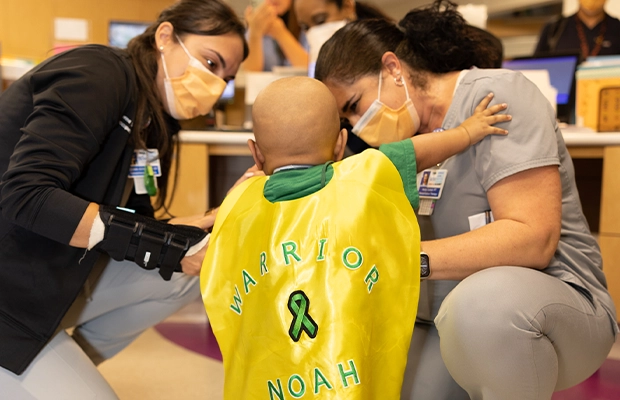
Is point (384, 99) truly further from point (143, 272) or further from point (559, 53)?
point (559, 53)

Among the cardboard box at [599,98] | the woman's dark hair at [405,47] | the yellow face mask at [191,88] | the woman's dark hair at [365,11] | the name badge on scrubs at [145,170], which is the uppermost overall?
the woman's dark hair at [365,11]

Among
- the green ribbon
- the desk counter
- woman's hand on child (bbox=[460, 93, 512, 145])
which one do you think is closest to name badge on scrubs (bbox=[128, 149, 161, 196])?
the green ribbon

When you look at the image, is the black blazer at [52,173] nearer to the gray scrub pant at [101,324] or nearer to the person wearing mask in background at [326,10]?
the gray scrub pant at [101,324]

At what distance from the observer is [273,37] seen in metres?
3.12

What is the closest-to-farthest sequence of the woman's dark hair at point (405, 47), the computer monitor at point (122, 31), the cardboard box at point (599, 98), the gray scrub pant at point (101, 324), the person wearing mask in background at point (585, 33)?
the gray scrub pant at point (101, 324), the woman's dark hair at point (405, 47), the cardboard box at point (599, 98), the person wearing mask in background at point (585, 33), the computer monitor at point (122, 31)

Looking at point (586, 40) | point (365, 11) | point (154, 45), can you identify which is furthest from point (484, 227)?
point (586, 40)

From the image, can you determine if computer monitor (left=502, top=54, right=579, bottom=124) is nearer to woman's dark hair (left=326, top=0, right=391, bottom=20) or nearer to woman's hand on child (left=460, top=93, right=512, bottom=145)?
woman's dark hair (left=326, top=0, right=391, bottom=20)

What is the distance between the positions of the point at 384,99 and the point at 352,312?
611 millimetres

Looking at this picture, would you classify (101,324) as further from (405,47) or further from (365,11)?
(365,11)

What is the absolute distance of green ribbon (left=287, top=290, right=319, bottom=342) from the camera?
3.33 feet

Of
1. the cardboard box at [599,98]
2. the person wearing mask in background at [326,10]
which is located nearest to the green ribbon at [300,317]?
the cardboard box at [599,98]

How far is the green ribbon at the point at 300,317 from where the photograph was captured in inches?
Answer: 40.0

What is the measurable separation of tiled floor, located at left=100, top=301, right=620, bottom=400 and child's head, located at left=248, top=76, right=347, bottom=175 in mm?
1009

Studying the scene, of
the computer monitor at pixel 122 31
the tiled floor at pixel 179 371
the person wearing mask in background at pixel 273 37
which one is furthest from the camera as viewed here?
the computer monitor at pixel 122 31
